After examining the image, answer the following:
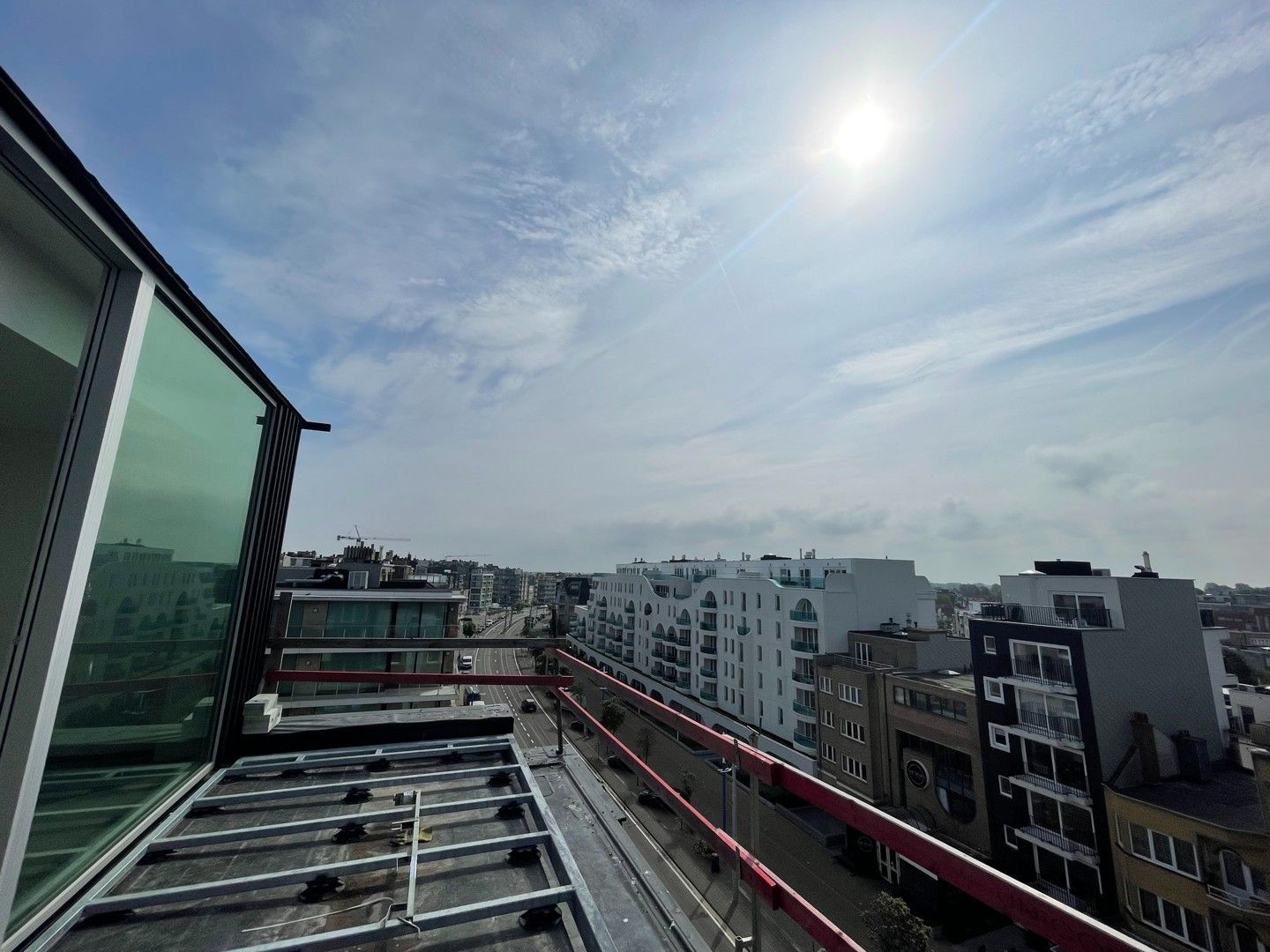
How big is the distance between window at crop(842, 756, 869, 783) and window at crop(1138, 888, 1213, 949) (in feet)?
31.4

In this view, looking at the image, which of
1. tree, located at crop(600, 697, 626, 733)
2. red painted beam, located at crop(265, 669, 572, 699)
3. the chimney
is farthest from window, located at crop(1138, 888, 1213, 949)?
tree, located at crop(600, 697, 626, 733)

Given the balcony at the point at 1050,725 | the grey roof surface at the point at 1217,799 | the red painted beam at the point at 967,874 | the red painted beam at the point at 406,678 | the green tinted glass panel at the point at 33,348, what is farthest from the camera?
the balcony at the point at 1050,725

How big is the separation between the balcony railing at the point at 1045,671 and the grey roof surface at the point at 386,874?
19.9 meters

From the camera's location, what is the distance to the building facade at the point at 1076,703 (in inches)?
656

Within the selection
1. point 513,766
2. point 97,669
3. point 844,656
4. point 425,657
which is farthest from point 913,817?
point 97,669

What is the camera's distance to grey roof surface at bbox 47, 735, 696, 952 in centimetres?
249

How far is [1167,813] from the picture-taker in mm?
14172

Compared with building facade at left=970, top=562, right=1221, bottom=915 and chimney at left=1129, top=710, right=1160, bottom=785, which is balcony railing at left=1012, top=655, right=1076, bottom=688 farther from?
chimney at left=1129, top=710, right=1160, bottom=785

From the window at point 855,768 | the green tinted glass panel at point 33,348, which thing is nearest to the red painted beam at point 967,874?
the green tinted glass panel at point 33,348

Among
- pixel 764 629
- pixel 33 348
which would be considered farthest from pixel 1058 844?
Answer: pixel 33 348

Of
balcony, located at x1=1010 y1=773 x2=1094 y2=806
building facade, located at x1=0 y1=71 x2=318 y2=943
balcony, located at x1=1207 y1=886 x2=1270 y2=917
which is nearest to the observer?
building facade, located at x1=0 y1=71 x2=318 y2=943

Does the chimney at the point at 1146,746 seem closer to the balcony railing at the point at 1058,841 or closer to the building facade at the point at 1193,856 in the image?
the building facade at the point at 1193,856

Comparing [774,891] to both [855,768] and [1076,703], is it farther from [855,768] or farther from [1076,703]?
[855,768]

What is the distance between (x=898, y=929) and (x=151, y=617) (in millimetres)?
19699
